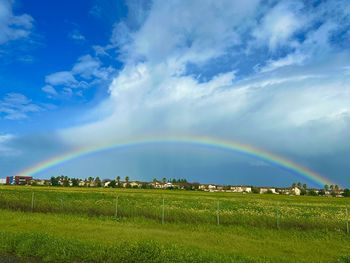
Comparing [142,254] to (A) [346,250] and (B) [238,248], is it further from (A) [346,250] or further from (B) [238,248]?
(A) [346,250]

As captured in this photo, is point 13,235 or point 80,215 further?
point 80,215

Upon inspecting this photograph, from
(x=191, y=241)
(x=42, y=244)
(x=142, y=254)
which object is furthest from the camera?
(x=191, y=241)

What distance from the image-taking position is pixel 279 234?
2198cm

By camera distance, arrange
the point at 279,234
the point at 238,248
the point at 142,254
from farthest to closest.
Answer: the point at 279,234
the point at 238,248
the point at 142,254

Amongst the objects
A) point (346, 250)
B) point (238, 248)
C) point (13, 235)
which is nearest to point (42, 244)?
point (13, 235)

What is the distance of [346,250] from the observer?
17547 mm

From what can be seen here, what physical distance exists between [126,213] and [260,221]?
998 cm

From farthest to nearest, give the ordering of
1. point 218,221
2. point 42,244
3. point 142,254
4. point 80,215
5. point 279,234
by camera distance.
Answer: point 80,215 → point 218,221 → point 279,234 → point 42,244 → point 142,254

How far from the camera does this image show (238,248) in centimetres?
1656

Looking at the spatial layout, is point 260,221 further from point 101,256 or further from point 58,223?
point 101,256

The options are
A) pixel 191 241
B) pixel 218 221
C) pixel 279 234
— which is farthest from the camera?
pixel 218 221

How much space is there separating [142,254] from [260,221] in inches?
582

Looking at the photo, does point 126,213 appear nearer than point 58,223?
No

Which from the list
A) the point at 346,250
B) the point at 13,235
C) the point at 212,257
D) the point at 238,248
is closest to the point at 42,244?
the point at 13,235
